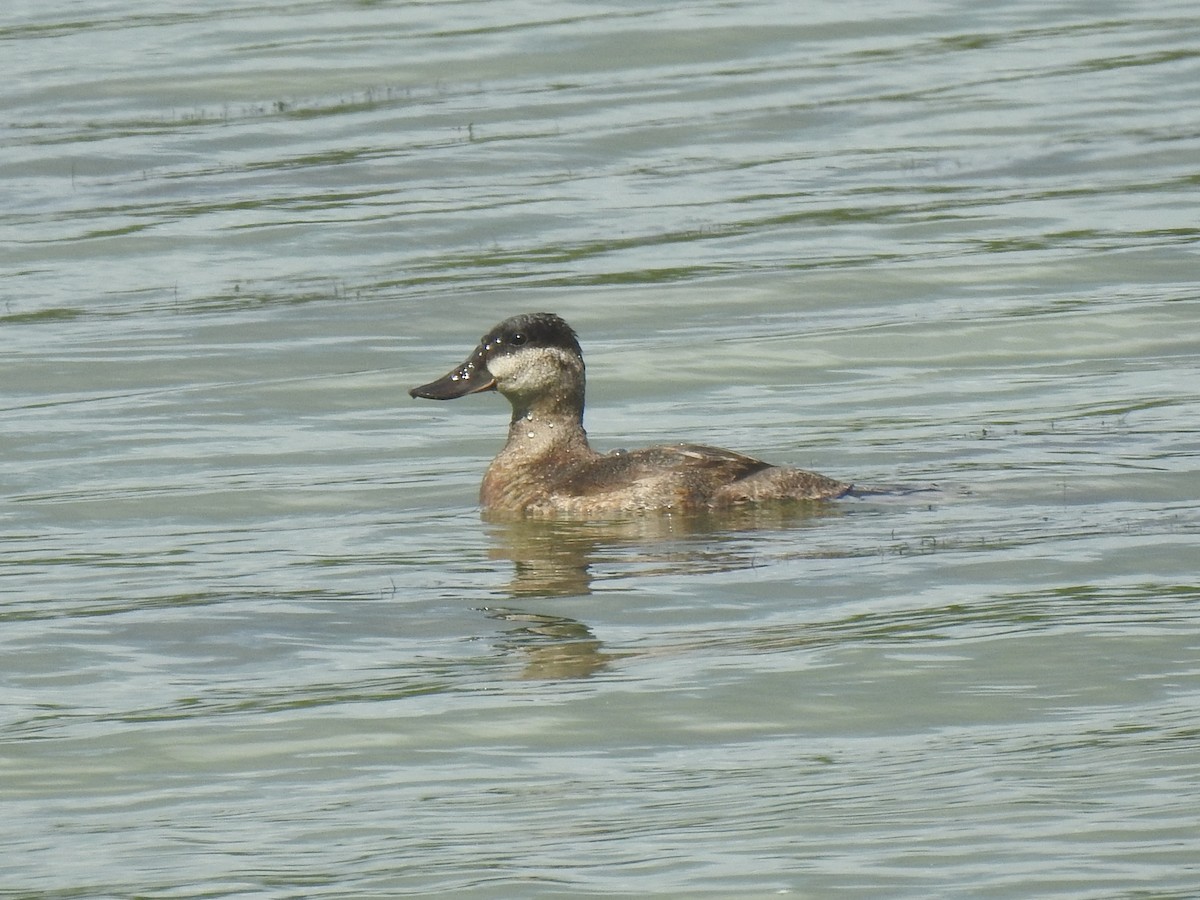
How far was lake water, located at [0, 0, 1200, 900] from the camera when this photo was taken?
7664 millimetres

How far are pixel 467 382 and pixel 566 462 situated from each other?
2.23 feet

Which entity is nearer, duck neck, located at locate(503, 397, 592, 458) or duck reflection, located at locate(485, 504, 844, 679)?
duck reflection, located at locate(485, 504, 844, 679)

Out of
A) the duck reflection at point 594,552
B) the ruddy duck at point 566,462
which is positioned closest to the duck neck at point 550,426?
the ruddy duck at point 566,462

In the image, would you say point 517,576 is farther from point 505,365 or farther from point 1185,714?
point 1185,714

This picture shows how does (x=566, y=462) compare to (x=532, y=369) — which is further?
(x=532, y=369)

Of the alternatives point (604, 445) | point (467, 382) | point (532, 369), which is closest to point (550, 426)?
point (532, 369)

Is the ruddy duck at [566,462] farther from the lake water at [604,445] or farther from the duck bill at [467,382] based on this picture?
the lake water at [604,445]

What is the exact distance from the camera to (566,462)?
42.1ft

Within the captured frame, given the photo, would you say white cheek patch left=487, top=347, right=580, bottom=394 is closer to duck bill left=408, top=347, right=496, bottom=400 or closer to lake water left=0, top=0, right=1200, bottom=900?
duck bill left=408, top=347, right=496, bottom=400

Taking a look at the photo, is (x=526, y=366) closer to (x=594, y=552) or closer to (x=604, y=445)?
(x=604, y=445)

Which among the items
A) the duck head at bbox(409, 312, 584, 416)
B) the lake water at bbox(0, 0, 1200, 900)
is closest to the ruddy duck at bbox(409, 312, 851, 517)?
the duck head at bbox(409, 312, 584, 416)

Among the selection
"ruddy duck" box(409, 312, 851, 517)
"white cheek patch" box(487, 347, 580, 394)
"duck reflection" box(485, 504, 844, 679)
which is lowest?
"duck reflection" box(485, 504, 844, 679)

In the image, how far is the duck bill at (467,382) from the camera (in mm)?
13070

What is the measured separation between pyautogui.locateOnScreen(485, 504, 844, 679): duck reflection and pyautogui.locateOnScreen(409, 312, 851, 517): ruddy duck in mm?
88
